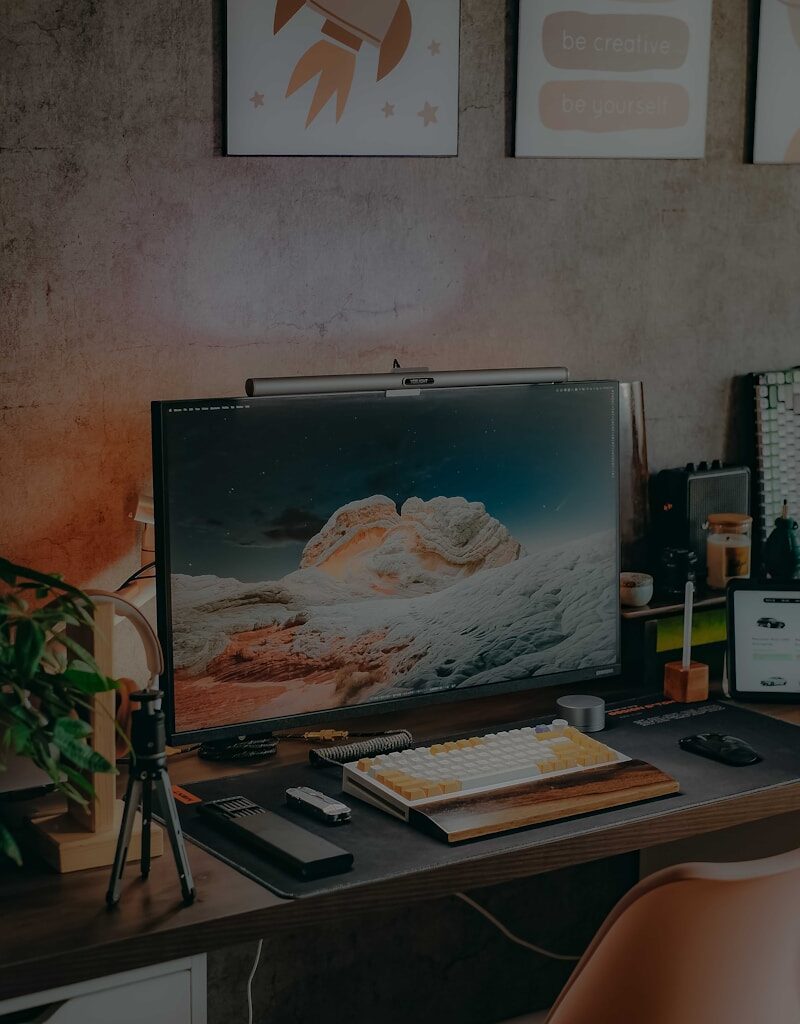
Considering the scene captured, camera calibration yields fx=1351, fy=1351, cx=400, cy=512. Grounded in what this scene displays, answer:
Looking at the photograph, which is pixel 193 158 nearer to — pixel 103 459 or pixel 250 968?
pixel 103 459

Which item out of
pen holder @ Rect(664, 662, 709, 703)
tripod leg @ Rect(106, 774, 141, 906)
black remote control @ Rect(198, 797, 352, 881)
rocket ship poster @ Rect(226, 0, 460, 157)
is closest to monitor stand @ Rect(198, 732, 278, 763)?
black remote control @ Rect(198, 797, 352, 881)

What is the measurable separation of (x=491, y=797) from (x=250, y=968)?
80 centimetres

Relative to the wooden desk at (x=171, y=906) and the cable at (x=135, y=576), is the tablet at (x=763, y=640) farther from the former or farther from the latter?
the cable at (x=135, y=576)

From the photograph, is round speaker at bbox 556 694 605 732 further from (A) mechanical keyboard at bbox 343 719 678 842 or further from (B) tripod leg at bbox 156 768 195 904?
(B) tripod leg at bbox 156 768 195 904

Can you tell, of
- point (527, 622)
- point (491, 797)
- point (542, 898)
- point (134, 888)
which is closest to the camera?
point (134, 888)

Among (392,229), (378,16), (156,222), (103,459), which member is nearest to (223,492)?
(103,459)

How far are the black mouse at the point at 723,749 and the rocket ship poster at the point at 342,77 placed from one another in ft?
3.48

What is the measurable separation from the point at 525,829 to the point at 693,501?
3.30 ft

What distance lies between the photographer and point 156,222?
207 centimetres

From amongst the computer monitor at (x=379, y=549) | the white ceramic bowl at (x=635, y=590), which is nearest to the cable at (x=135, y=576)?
the computer monitor at (x=379, y=549)

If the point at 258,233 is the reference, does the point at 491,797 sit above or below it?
below

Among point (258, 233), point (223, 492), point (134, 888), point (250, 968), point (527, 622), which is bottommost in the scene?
point (250, 968)

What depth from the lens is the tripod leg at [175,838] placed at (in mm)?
1491

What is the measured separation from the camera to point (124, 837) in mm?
1495
